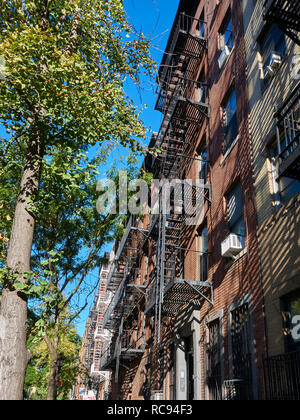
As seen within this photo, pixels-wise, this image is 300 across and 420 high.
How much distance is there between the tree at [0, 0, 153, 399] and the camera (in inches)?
260

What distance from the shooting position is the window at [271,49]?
9167 millimetres

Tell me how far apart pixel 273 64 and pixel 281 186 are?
10.3ft

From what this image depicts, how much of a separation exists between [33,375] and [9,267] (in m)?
46.6

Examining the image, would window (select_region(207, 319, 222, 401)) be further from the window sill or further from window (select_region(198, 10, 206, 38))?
window (select_region(198, 10, 206, 38))

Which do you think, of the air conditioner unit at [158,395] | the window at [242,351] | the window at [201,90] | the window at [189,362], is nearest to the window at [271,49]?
the window at [201,90]

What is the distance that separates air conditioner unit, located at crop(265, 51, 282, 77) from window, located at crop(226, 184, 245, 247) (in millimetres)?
3186

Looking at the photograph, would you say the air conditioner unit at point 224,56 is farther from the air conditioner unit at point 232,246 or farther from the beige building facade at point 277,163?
the air conditioner unit at point 232,246

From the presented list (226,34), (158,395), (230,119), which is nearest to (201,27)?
(226,34)

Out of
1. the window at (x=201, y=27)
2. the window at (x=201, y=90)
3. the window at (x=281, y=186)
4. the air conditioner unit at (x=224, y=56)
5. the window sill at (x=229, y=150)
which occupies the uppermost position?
the window at (x=201, y=27)

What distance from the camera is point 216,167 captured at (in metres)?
12.5

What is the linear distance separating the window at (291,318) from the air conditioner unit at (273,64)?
18.1 ft

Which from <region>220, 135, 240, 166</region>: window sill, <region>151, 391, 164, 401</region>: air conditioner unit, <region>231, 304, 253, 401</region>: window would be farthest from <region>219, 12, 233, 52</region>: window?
<region>151, 391, 164, 401</region>: air conditioner unit

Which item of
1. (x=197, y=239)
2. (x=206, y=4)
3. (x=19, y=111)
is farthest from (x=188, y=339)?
(x=206, y=4)
